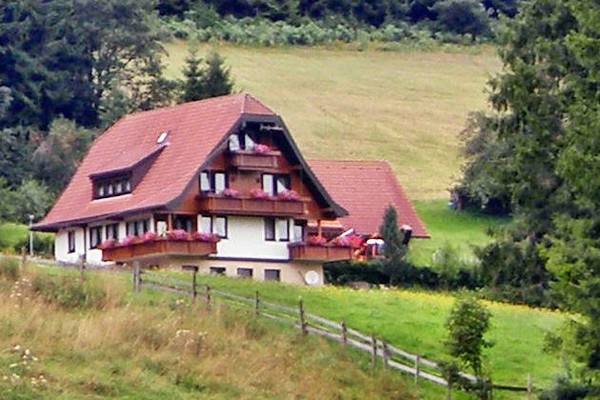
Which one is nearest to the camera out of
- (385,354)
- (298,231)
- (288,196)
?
(385,354)

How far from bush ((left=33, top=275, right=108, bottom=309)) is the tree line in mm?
58153

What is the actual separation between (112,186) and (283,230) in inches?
261

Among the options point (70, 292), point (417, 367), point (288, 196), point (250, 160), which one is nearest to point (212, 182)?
point (250, 160)

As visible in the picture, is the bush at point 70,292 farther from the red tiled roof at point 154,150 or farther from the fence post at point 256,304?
the red tiled roof at point 154,150

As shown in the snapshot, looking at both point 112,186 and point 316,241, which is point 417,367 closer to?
point 316,241

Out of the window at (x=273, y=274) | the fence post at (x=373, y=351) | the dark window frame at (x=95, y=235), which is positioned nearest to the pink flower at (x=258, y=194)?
the window at (x=273, y=274)

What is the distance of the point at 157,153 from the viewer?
80812mm

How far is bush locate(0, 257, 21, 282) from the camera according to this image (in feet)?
174

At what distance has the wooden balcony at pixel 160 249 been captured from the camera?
75.2 metres

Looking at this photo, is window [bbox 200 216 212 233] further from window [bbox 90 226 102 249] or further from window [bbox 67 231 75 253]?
window [bbox 67 231 75 253]

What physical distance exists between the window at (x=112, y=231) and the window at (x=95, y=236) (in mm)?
262

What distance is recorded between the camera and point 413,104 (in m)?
133

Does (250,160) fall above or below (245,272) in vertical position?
above

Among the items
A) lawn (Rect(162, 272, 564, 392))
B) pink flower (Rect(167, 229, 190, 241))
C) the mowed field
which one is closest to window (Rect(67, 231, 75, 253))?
pink flower (Rect(167, 229, 190, 241))
